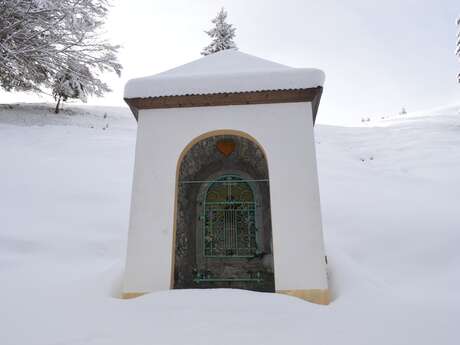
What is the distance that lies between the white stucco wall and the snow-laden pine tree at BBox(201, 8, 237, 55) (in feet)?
34.6

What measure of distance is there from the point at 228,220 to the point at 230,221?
4 centimetres

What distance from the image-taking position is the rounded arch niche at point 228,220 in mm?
5113

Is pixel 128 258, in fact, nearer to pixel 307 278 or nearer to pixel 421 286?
pixel 307 278

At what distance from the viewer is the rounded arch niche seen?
16.8ft

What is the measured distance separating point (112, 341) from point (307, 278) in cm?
201

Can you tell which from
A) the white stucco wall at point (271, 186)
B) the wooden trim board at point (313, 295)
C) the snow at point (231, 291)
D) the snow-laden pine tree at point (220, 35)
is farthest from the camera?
the snow-laden pine tree at point (220, 35)

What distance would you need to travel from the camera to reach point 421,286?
3.89m

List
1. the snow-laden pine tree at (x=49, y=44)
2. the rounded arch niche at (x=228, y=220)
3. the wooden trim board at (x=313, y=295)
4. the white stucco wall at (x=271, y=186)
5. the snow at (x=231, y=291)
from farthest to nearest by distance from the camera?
1. the snow-laden pine tree at (x=49, y=44)
2. the rounded arch niche at (x=228, y=220)
3. the white stucco wall at (x=271, y=186)
4. the wooden trim board at (x=313, y=295)
5. the snow at (x=231, y=291)

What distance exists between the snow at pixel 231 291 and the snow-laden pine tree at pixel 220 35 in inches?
248

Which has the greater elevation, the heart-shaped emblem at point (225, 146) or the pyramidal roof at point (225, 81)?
the pyramidal roof at point (225, 81)

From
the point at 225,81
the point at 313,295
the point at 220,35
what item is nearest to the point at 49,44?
the point at 220,35

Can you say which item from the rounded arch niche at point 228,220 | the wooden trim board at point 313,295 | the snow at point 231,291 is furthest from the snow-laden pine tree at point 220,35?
the wooden trim board at point 313,295

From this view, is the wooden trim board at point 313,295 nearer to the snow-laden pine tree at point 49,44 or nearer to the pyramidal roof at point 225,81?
the pyramidal roof at point 225,81

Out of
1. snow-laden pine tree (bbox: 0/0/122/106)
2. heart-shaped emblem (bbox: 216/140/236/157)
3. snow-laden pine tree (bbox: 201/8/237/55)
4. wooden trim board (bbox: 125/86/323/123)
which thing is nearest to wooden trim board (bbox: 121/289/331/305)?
wooden trim board (bbox: 125/86/323/123)
